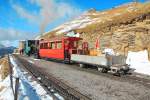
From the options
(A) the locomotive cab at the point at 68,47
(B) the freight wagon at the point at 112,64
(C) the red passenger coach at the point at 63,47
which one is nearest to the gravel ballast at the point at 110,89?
(B) the freight wagon at the point at 112,64

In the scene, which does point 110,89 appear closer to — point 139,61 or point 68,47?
point 139,61

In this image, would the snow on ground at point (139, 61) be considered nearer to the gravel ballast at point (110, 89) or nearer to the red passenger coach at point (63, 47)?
the gravel ballast at point (110, 89)

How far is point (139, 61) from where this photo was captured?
94.3ft

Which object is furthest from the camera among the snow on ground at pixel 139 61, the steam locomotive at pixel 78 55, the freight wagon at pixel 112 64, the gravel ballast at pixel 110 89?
the snow on ground at pixel 139 61

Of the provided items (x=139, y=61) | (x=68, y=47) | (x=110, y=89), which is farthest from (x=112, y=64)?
(x=68, y=47)

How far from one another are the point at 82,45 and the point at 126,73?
9946mm

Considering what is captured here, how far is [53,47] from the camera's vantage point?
3616 centimetres

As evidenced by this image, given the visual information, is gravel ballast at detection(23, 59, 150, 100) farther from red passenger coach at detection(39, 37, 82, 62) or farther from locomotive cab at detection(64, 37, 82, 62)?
red passenger coach at detection(39, 37, 82, 62)

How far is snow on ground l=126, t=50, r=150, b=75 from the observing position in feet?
78.0

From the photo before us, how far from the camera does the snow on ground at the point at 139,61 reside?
23.8 meters

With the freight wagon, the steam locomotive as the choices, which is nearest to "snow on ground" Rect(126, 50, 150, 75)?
the steam locomotive

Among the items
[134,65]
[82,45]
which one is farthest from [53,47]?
[134,65]

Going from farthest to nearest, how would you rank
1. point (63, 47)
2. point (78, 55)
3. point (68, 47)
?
point (63, 47)
point (68, 47)
point (78, 55)

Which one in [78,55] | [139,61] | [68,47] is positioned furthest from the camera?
[68,47]
